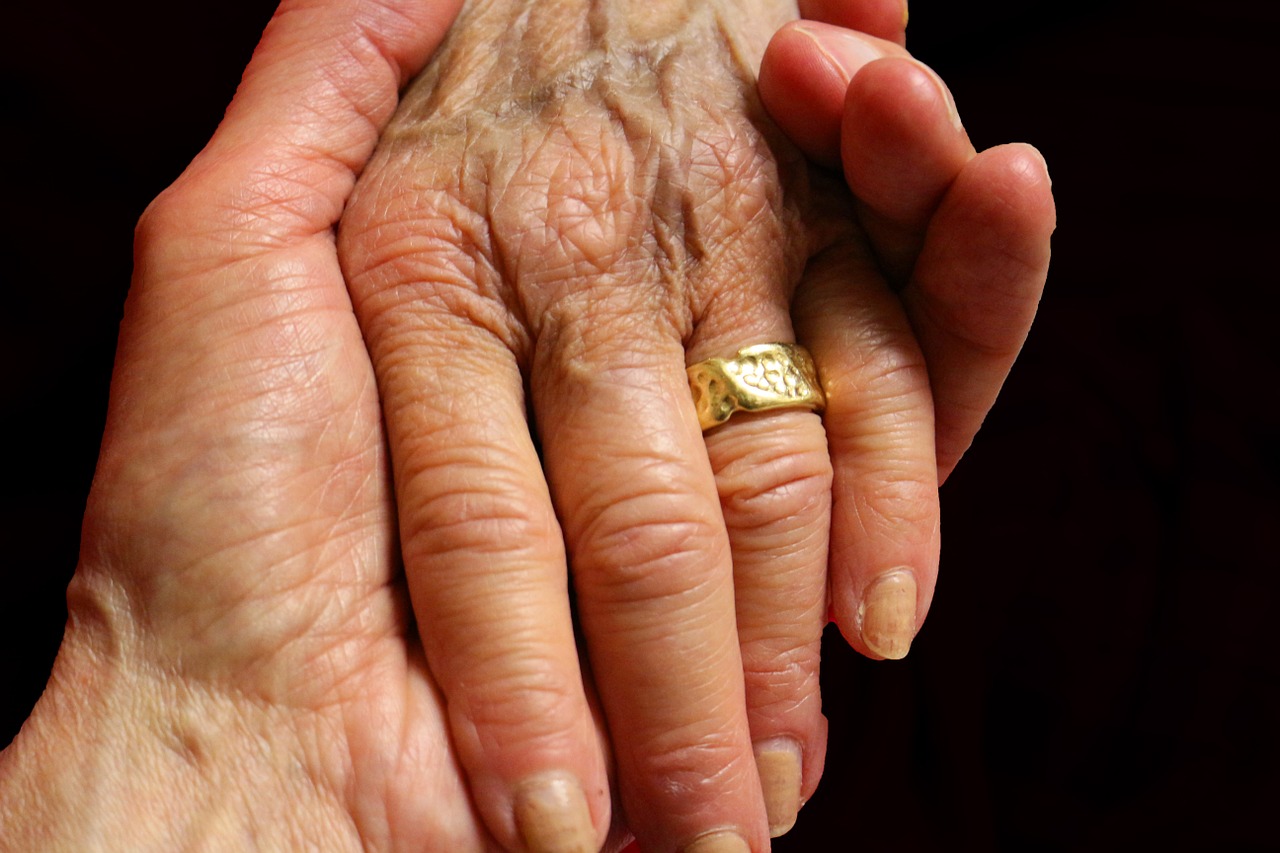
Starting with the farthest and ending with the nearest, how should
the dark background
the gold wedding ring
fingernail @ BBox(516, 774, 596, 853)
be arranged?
1. the dark background
2. the gold wedding ring
3. fingernail @ BBox(516, 774, 596, 853)

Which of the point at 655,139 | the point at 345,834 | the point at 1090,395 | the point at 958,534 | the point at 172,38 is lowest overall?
the point at 958,534

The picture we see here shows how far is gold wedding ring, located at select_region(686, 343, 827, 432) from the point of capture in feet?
2.85

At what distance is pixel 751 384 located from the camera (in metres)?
0.87

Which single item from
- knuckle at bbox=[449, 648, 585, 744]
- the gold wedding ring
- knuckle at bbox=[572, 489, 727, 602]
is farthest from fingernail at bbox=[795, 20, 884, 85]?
knuckle at bbox=[449, 648, 585, 744]

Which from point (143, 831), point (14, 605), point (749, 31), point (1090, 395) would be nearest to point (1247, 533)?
point (1090, 395)

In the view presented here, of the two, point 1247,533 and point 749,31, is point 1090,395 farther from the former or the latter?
point 749,31

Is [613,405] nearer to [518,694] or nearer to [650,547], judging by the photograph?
[650,547]

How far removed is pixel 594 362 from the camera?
85cm

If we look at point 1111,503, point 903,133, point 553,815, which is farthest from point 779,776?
point 1111,503

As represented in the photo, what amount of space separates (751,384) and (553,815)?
359mm

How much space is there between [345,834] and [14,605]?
0.46 meters

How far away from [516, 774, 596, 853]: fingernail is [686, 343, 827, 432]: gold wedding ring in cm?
30

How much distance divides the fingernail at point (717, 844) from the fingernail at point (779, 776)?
0.22 ft

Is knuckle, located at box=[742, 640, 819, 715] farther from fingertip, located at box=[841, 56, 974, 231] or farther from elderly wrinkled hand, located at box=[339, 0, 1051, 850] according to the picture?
fingertip, located at box=[841, 56, 974, 231]
